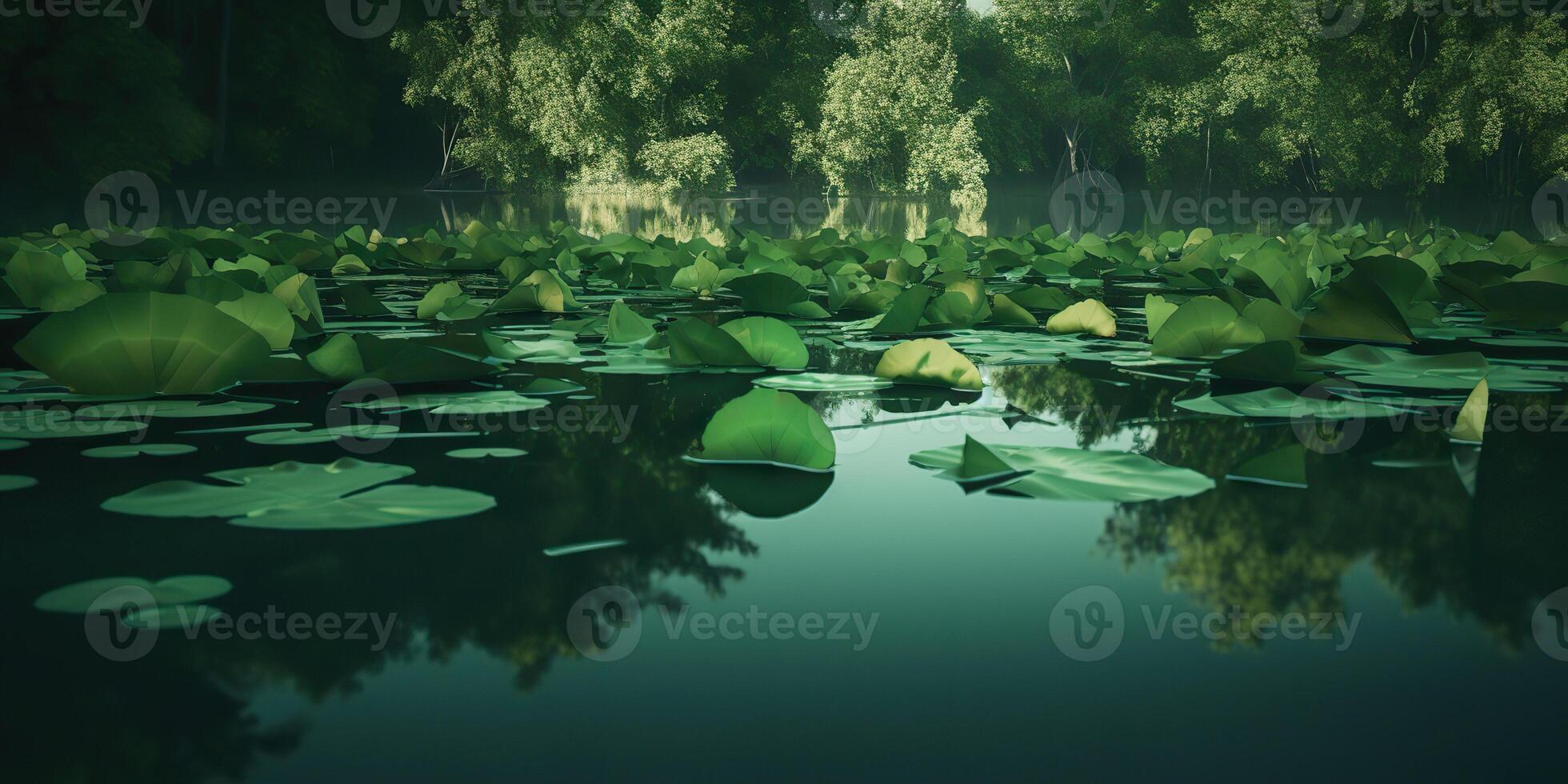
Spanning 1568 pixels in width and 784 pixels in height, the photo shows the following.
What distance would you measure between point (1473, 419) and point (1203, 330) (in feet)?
2.68

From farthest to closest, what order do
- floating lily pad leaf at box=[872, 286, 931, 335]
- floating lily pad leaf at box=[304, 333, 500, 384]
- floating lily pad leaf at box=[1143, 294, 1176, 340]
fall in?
floating lily pad leaf at box=[872, 286, 931, 335] → floating lily pad leaf at box=[1143, 294, 1176, 340] → floating lily pad leaf at box=[304, 333, 500, 384]

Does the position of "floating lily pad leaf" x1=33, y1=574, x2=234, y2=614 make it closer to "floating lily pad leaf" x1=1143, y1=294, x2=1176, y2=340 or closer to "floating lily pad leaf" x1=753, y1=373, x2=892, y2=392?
"floating lily pad leaf" x1=753, y1=373, x2=892, y2=392

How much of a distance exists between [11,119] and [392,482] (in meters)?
14.1

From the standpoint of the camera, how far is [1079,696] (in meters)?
0.73

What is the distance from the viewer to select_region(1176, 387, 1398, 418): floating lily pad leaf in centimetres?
178

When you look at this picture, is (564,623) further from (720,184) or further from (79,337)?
(720,184)

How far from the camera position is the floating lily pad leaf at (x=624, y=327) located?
2.56 m

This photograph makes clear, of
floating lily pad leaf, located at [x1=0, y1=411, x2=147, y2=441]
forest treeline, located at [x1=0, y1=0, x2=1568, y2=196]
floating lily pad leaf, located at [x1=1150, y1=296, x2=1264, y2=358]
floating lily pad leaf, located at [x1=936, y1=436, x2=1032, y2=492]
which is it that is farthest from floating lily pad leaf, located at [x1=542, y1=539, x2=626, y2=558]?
forest treeline, located at [x1=0, y1=0, x2=1568, y2=196]

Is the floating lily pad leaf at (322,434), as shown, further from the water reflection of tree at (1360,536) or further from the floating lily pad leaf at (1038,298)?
the floating lily pad leaf at (1038,298)

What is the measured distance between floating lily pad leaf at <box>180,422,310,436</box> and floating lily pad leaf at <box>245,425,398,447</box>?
19 millimetres

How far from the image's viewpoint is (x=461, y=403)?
6.01 feet

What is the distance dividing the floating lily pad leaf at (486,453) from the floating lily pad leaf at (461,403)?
27 cm

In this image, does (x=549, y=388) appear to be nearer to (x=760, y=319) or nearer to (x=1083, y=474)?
(x=760, y=319)

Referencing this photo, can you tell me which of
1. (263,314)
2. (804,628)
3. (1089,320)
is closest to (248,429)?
(263,314)
